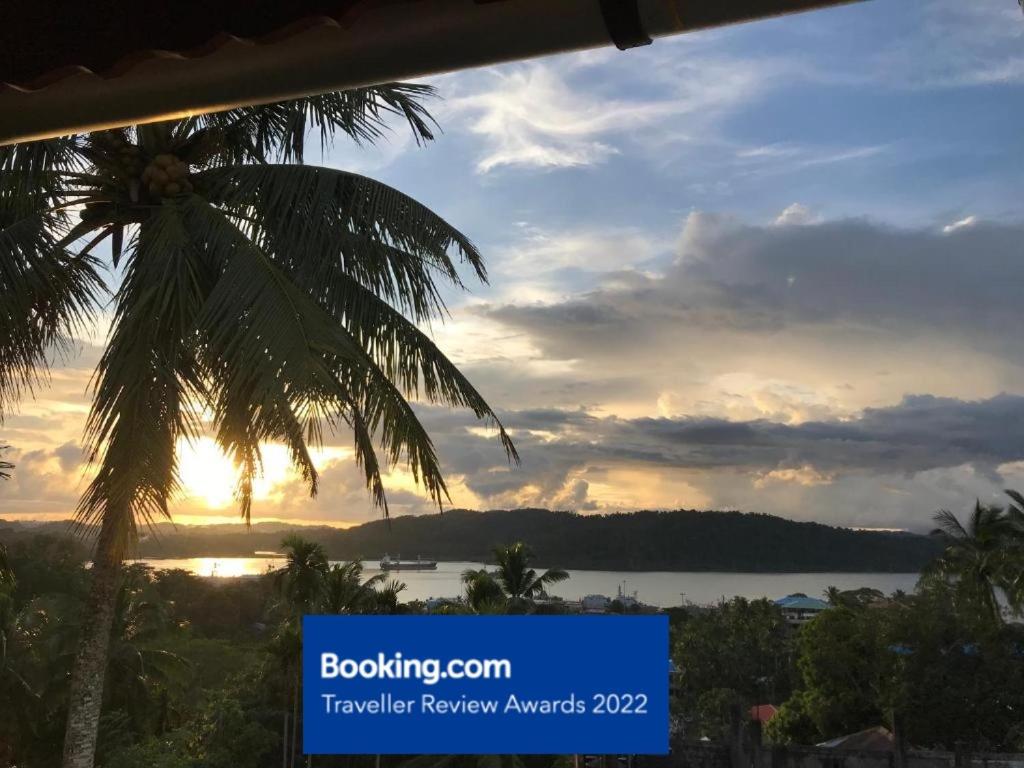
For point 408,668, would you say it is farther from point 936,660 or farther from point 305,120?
point 936,660

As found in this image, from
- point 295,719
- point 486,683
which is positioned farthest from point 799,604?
point 486,683

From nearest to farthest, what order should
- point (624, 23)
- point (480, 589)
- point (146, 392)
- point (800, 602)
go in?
point (624, 23)
point (146, 392)
point (480, 589)
point (800, 602)

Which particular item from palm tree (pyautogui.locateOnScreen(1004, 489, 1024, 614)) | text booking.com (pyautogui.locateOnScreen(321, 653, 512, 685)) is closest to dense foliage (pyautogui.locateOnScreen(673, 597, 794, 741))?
palm tree (pyautogui.locateOnScreen(1004, 489, 1024, 614))

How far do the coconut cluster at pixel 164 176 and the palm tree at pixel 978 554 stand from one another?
2847 cm

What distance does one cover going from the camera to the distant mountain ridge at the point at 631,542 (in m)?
34.4

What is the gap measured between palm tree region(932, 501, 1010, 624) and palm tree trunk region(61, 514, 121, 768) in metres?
27.9

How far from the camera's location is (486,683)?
608 inches

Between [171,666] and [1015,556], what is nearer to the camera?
[171,666]

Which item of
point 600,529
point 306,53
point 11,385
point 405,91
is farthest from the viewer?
point 600,529

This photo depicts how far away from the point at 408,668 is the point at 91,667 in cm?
777

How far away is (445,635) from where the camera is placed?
15.2m

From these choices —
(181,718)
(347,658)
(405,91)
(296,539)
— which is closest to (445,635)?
(347,658)

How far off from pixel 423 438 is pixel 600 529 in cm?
4683

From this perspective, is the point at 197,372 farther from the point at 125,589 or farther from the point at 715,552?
the point at 715,552
